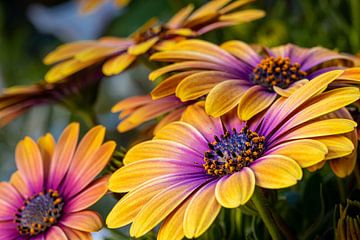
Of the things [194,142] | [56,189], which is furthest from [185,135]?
[56,189]

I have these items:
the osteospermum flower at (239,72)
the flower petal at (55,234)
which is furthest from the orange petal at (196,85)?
the flower petal at (55,234)

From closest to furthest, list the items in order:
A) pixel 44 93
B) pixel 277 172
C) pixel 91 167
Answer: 1. pixel 277 172
2. pixel 91 167
3. pixel 44 93

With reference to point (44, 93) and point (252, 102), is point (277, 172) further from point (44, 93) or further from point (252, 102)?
point (44, 93)

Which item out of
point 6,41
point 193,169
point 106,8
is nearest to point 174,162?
point 193,169

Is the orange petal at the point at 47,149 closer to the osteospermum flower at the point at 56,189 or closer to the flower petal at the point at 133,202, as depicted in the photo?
the osteospermum flower at the point at 56,189

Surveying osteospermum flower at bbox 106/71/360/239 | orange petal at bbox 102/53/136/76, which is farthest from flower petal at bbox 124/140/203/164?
orange petal at bbox 102/53/136/76

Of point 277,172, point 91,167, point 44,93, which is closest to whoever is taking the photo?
point 277,172

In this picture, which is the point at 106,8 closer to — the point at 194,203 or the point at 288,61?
the point at 288,61

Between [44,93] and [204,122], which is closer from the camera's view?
[204,122]
